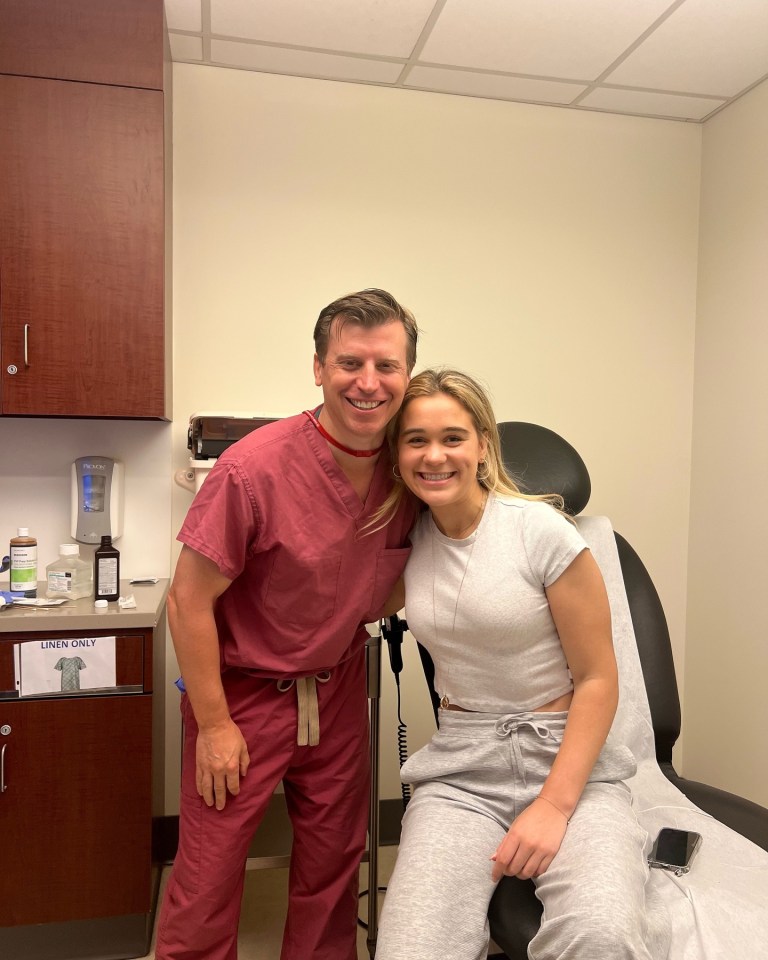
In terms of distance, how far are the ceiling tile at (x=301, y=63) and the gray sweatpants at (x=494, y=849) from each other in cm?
190

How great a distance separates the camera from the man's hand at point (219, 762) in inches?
55.7

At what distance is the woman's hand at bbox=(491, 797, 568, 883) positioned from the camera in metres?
1.19

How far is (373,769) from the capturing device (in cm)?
169

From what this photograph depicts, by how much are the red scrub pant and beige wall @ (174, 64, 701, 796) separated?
0.90 m

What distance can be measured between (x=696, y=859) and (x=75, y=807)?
55.0 inches

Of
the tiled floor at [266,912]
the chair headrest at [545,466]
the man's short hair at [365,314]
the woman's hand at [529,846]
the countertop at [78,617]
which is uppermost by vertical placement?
the man's short hair at [365,314]

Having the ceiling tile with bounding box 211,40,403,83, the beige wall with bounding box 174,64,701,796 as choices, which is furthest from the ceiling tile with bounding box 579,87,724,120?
the ceiling tile with bounding box 211,40,403,83

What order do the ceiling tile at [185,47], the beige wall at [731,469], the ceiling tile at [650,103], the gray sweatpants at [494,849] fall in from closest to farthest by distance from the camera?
1. the gray sweatpants at [494,849]
2. the ceiling tile at [185,47]
3. the beige wall at [731,469]
4. the ceiling tile at [650,103]

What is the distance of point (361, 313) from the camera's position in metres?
1.34

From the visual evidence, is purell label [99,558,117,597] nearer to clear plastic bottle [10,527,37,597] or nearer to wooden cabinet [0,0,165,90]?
clear plastic bottle [10,527,37,597]

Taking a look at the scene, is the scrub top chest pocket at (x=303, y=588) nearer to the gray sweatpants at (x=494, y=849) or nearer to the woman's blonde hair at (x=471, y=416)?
the woman's blonde hair at (x=471, y=416)

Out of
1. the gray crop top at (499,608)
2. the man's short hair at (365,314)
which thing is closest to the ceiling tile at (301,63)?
the man's short hair at (365,314)

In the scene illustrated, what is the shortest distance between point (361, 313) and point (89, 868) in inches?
59.2

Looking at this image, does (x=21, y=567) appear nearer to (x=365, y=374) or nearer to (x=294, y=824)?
(x=294, y=824)
